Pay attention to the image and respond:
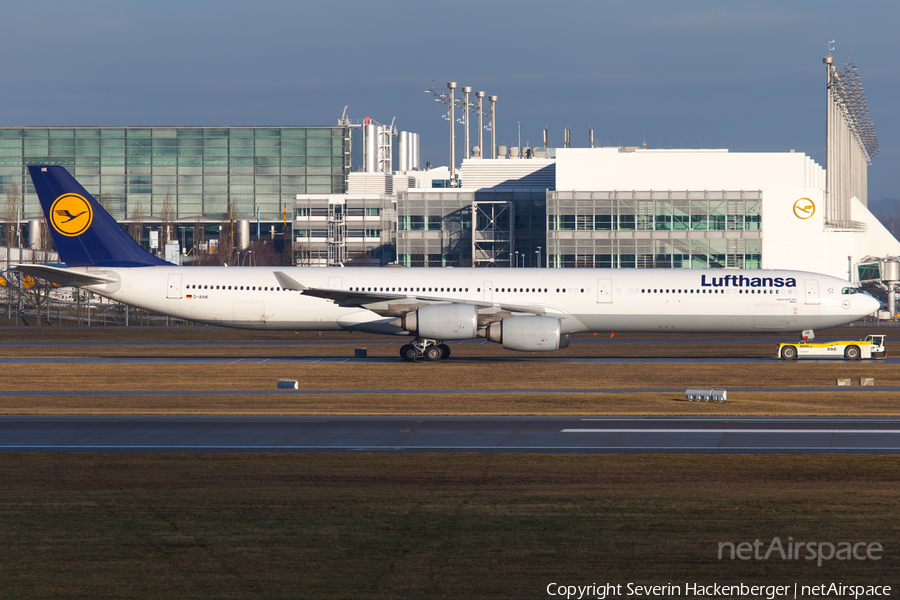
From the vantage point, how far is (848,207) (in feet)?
411

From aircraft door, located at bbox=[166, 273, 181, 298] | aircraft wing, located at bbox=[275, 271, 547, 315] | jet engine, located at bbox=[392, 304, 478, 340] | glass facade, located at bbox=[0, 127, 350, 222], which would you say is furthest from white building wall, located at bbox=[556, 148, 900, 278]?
glass facade, located at bbox=[0, 127, 350, 222]

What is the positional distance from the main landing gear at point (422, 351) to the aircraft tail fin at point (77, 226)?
12.7m

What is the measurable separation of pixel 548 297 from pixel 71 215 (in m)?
21.0

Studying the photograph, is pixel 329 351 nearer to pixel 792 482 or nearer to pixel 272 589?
pixel 792 482

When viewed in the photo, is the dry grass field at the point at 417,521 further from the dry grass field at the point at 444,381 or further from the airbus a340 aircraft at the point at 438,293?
the airbus a340 aircraft at the point at 438,293

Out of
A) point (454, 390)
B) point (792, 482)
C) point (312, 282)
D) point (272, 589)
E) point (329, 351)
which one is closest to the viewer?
point (272, 589)

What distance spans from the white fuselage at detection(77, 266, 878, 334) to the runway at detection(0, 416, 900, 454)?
1532 cm

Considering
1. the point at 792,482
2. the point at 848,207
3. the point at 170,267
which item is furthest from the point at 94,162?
the point at 792,482

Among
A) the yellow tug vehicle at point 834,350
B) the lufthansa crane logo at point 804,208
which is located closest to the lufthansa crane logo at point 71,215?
the yellow tug vehicle at point 834,350

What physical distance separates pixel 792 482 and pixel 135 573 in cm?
1078

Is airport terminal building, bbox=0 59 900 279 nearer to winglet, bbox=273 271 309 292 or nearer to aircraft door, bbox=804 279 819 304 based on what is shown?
aircraft door, bbox=804 279 819 304

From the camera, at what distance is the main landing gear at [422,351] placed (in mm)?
38156

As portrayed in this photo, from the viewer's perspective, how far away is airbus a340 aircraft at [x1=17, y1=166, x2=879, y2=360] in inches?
1542

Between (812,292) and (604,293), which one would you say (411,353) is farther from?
(812,292)
